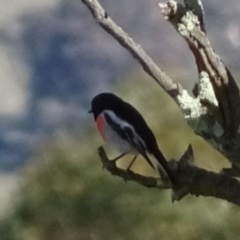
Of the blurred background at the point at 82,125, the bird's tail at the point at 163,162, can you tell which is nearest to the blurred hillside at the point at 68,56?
the blurred background at the point at 82,125

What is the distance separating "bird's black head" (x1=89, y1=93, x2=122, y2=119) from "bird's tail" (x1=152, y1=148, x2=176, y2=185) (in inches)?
3.9

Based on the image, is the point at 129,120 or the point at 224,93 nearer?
the point at 224,93

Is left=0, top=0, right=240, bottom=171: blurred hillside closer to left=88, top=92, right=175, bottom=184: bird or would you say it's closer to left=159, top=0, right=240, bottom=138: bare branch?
left=88, top=92, right=175, bottom=184: bird

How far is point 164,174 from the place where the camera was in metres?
0.95

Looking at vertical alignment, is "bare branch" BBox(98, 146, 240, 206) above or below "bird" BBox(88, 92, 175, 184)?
below

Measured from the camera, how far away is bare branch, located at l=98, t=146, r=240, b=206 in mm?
932

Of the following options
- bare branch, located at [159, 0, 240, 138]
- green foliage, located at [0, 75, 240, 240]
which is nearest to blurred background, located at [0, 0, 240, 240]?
green foliage, located at [0, 75, 240, 240]

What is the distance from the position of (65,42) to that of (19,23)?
0.08 meters

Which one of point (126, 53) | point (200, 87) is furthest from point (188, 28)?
point (126, 53)

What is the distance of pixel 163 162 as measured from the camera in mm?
963

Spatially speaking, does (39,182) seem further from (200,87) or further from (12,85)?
(200,87)

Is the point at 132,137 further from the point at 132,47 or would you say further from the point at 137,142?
the point at 132,47

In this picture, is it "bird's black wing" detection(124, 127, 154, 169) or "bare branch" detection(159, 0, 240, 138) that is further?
"bird's black wing" detection(124, 127, 154, 169)

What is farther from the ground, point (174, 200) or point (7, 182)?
point (7, 182)
